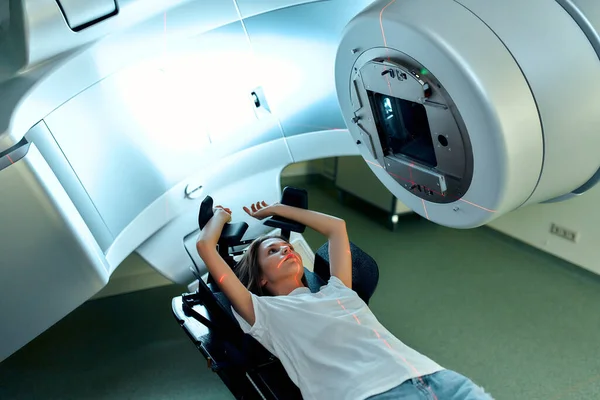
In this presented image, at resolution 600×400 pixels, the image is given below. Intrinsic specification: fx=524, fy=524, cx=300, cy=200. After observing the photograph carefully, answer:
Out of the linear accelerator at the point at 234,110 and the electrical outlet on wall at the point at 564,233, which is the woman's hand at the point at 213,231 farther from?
the electrical outlet on wall at the point at 564,233

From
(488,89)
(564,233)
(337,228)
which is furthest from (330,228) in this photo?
(564,233)

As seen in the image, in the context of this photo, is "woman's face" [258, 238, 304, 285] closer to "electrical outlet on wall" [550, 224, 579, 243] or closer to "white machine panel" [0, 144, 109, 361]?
"white machine panel" [0, 144, 109, 361]

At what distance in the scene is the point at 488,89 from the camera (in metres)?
0.71

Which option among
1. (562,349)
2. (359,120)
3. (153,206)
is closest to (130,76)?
(153,206)

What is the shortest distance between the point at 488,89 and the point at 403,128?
28 centimetres

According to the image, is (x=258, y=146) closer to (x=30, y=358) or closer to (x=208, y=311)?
(x=208, y=311)

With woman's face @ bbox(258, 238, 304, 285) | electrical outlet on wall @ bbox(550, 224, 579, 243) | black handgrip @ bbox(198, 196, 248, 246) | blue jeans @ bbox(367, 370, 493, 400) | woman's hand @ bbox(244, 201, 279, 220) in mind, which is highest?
black handgrip @ bbox(198, 196, 248, 246)

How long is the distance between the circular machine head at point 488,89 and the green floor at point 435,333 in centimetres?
106

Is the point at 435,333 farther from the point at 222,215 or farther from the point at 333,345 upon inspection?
the point at 222,215

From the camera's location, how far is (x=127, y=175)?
1067mm

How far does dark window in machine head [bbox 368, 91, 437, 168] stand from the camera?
937 mm

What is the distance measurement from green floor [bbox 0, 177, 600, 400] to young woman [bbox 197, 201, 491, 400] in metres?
0.56

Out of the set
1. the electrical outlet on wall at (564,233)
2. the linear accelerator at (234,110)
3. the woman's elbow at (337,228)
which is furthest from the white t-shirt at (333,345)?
the electrical outlet on wall at (564,233)

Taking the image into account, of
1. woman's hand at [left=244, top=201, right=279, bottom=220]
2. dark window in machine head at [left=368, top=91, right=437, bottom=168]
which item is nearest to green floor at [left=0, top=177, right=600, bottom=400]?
woman's hand at [left=244, top=201, right=279, bottom=220]
